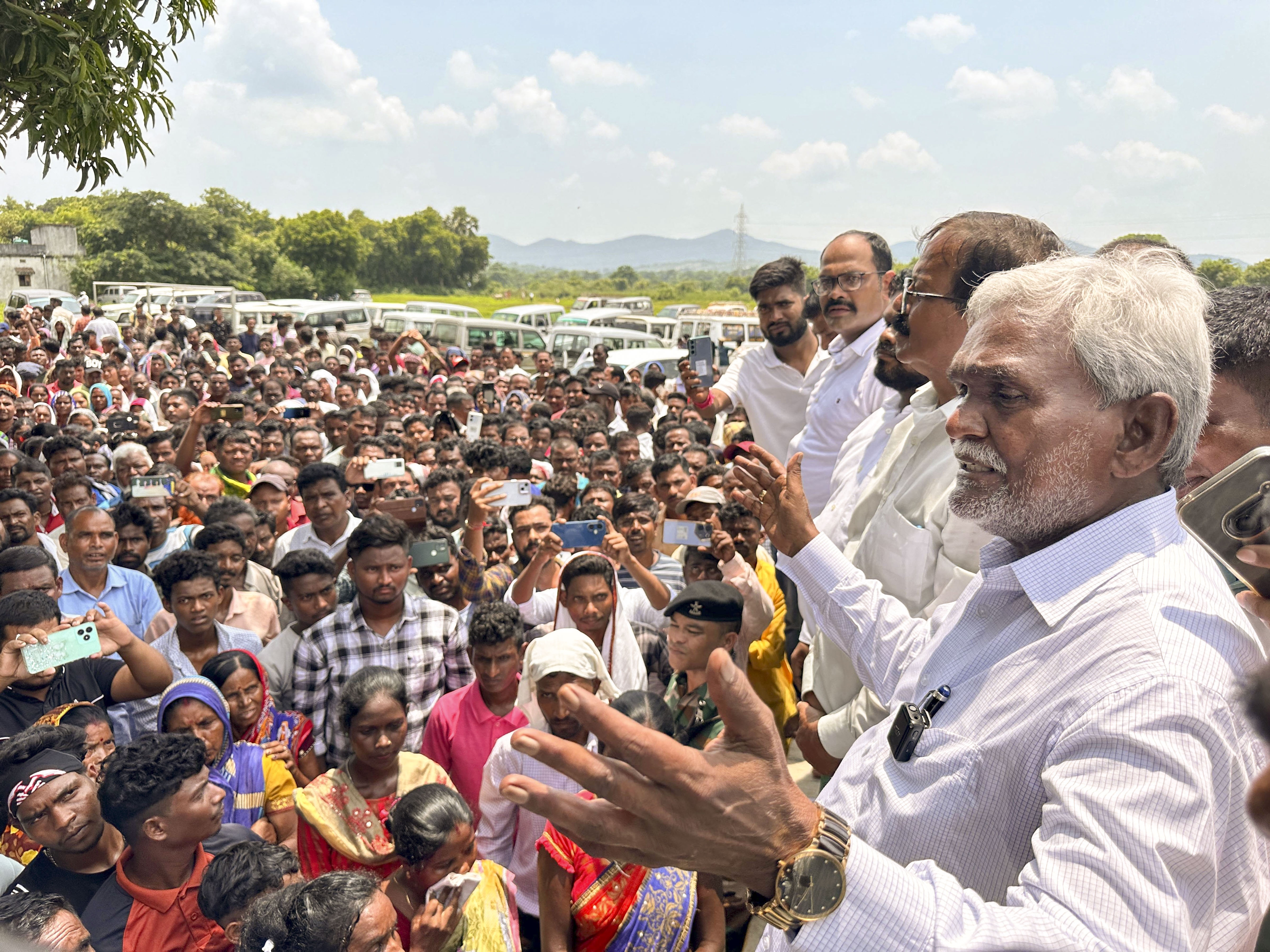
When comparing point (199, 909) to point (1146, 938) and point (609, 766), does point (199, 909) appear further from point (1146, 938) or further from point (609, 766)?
point (1146, 938)

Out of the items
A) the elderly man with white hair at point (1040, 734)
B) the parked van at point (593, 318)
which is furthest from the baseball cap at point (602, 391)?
the parked van at point (593, 318)

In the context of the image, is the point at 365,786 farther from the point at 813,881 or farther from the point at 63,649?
the point at 813,881

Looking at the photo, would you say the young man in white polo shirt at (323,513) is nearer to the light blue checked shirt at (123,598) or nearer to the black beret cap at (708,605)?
the light blue checked shirt at (123,598)

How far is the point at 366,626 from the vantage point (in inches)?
156

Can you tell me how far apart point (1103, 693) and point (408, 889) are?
7.47 ft

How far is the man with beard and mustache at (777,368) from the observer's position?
512 cm

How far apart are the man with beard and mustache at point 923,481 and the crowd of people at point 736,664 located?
1cm

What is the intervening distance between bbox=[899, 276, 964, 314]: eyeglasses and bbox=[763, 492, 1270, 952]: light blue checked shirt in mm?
906

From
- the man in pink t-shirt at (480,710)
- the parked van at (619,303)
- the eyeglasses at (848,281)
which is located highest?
the parked van at (619,303)

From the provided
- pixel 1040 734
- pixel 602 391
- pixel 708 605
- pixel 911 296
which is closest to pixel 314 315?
pixel 602 391

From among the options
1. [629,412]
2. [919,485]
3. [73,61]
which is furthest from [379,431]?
[919,485]

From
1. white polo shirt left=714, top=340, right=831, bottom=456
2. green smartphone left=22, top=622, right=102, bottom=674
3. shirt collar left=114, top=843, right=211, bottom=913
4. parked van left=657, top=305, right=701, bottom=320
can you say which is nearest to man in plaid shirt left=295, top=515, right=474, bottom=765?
green smartphone left=22, top=622, right=102, bottom=674

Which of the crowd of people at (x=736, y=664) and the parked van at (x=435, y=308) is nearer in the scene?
the crowd of people at (x=736, y=664)

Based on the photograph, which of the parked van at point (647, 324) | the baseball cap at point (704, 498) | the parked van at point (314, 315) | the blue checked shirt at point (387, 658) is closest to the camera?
the blue checked shirt at point (387, 658)
